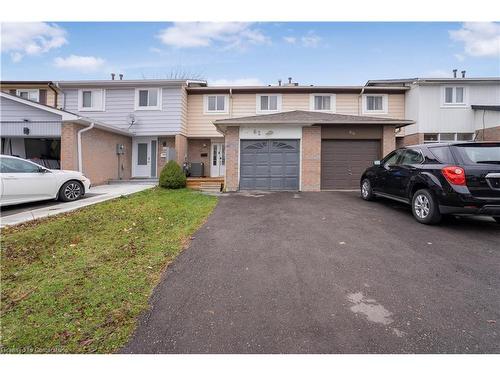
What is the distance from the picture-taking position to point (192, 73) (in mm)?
33688

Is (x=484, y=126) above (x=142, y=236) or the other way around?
above

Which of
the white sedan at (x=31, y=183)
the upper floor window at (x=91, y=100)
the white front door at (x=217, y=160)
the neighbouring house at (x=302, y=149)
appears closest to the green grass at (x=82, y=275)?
the white sedan at (x=31, y=183)

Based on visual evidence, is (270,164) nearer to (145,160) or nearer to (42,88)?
(145,160)

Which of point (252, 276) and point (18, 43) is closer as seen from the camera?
point (252, 276)

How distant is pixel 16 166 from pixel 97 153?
5.68 meters

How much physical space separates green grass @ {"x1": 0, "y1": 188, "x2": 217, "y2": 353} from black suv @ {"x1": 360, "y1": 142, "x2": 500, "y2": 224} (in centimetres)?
506

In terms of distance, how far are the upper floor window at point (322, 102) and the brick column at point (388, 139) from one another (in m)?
5.09

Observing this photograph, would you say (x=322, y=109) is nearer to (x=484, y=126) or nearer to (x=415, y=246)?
(x=484, y=126)

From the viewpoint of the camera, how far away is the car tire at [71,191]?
8.96 m

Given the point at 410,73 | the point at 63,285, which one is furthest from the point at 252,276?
the point at 410,73

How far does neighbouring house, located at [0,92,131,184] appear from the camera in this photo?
39.0 ft

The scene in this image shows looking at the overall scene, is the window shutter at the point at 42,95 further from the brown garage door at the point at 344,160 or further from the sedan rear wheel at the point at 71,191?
the brown garage door at the point at 344,160

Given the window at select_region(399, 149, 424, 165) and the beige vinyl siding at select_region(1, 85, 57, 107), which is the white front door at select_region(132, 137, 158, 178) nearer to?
the beige vinyl siding at select_region(1, 85, 57, 107)

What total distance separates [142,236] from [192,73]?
32.4 m
